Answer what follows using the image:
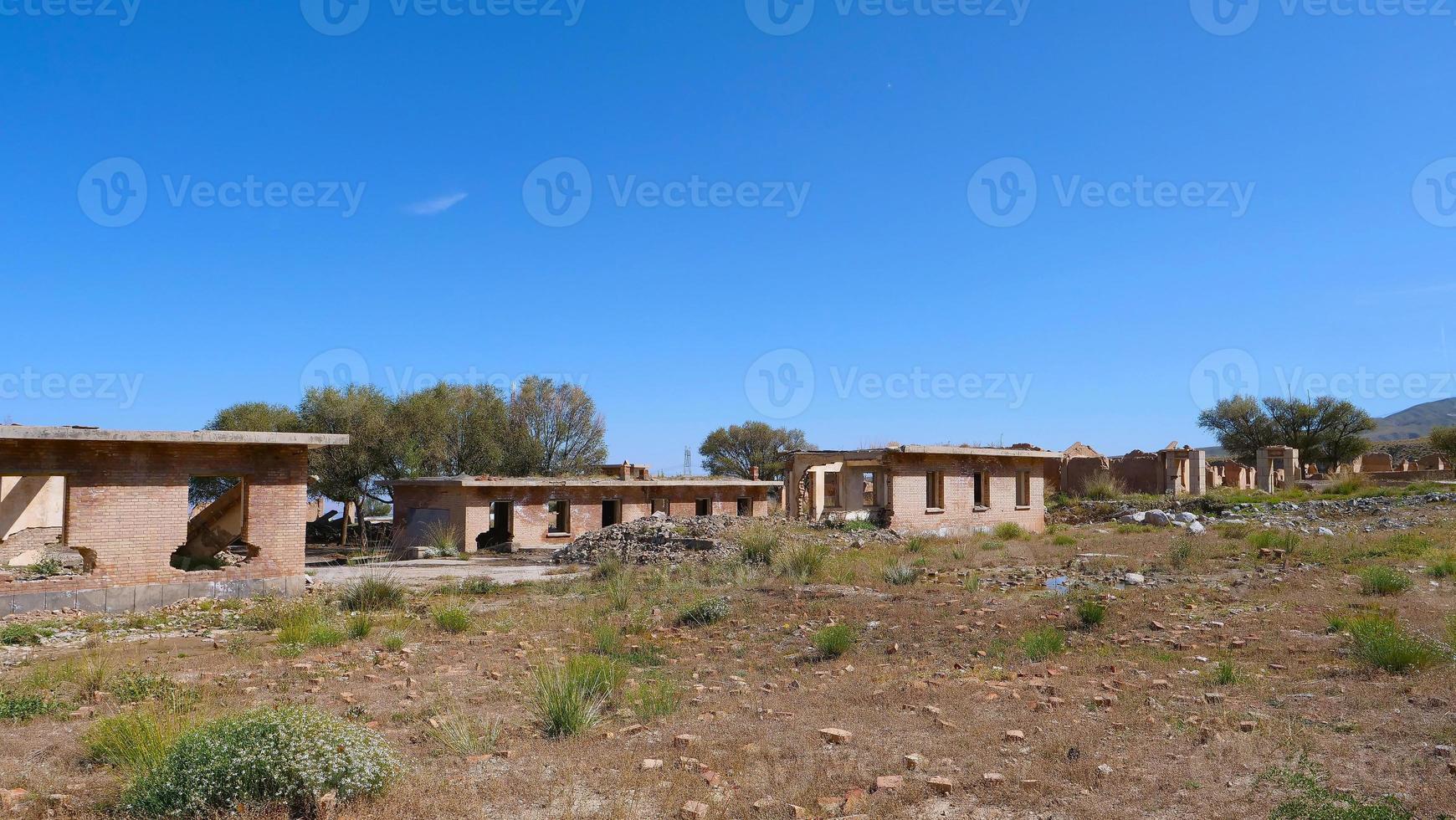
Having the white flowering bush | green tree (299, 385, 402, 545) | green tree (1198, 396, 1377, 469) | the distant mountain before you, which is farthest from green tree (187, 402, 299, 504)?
the distant mountain

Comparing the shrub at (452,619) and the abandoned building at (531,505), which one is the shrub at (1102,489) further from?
the shrub at (452,619)

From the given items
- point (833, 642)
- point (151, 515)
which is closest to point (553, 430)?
point (151, 515)

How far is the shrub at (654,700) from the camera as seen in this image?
757 cm

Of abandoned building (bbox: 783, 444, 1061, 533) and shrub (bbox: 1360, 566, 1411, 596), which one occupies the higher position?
abandoned building (bbox: 783, 444, 1061, 533)

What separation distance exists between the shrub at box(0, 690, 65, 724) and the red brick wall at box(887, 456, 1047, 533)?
69.7 ft

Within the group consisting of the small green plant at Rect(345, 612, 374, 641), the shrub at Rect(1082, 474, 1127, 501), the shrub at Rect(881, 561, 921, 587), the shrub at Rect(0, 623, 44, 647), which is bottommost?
the shrub at Rect(0, 623, 44, 647)

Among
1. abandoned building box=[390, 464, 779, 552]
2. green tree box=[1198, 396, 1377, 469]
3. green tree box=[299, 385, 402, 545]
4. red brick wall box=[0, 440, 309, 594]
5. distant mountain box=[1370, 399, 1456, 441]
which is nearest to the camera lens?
red brick wall box=[0, 440, 309, 594]

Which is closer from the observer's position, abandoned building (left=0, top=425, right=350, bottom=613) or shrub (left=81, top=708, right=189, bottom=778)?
shrub (left=81, top=708, right=189, bottom=778)

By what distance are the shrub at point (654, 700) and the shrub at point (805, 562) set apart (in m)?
8.72

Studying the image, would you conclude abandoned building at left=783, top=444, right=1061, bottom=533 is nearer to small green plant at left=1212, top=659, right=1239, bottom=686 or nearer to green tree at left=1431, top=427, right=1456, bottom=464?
small green plant at left=1212, top=659, right=1239, bottom=686

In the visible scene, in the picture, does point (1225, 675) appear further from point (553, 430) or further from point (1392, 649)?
point (553, 430)

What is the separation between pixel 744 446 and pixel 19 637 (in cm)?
5512

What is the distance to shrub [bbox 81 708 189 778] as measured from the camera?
19.3 ft

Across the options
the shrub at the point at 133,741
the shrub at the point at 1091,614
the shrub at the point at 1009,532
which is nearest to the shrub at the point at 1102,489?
the shrub at the point at 1009,532
